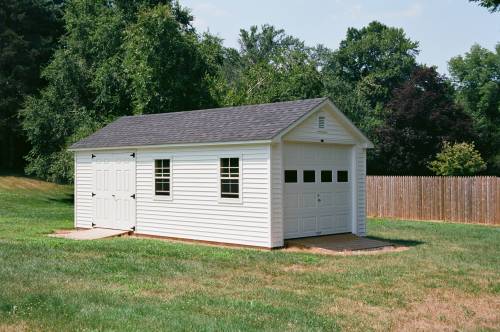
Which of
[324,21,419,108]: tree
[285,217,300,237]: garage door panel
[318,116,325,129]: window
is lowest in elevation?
[285,217,300,237]: garage door panel

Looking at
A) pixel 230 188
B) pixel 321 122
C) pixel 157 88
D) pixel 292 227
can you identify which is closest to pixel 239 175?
pixel 230 188

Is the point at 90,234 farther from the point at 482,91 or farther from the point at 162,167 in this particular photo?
the point at 482,91

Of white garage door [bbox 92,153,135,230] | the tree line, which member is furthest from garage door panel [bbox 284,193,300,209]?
the tree line

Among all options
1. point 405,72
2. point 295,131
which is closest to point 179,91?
point 295,131

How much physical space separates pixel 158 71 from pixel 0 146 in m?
17.9

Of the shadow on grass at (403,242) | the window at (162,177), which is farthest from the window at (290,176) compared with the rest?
the window at (162,177)

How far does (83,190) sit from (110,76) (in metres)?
13.0

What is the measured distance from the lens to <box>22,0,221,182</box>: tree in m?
30.1

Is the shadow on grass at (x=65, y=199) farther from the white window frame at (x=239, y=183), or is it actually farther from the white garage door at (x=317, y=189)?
the white garage door at (x=317, y=189)

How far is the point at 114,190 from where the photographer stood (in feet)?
61.9

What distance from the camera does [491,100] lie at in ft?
157

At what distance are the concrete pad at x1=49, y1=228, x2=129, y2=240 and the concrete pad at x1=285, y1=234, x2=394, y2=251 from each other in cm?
573

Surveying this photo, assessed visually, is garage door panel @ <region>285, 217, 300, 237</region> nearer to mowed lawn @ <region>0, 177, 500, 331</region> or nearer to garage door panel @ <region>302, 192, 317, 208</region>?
garage door panel @ <region>302, 192, 317, 208</region>

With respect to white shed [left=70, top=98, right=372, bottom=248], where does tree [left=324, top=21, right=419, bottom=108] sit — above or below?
above
